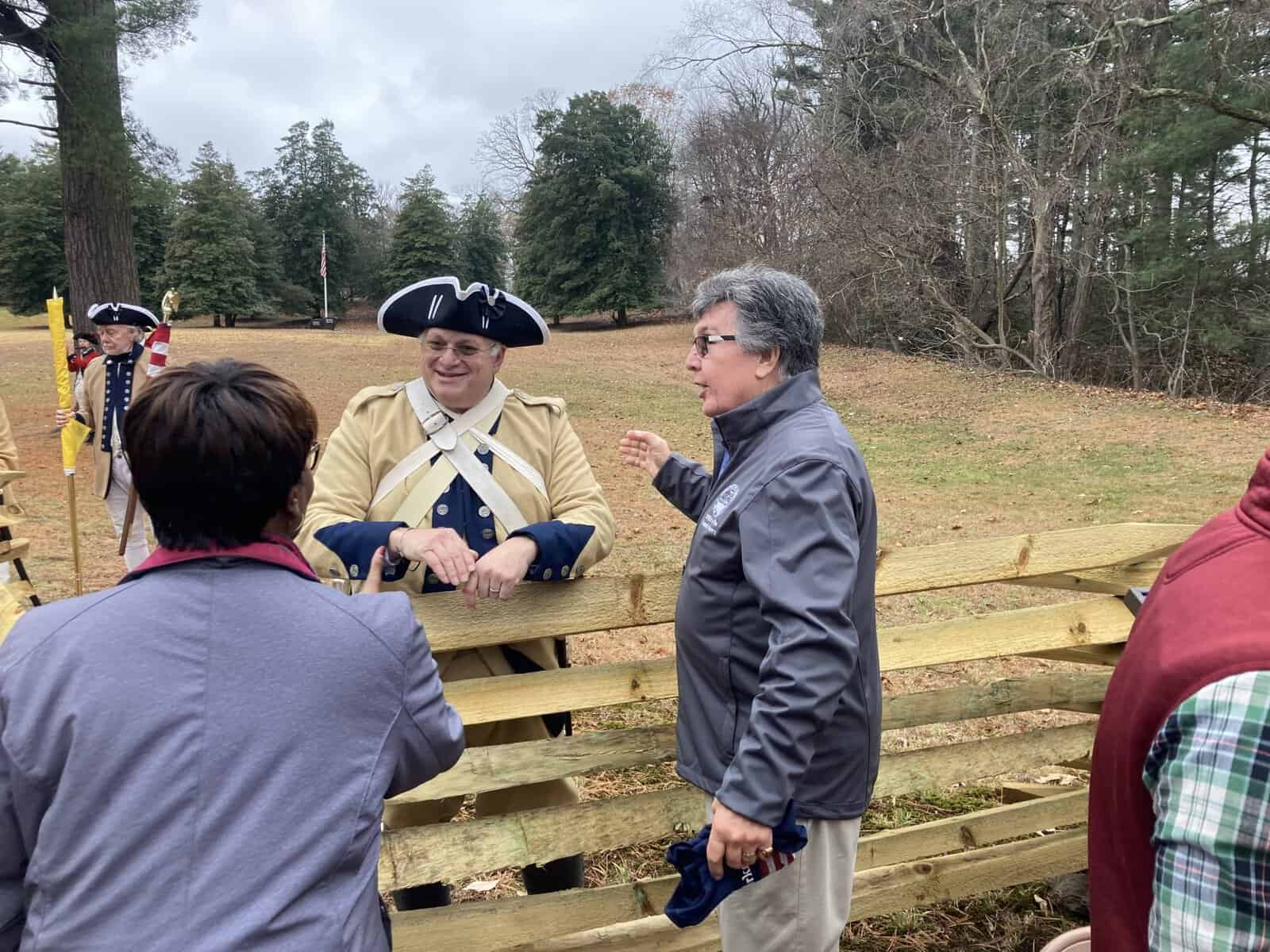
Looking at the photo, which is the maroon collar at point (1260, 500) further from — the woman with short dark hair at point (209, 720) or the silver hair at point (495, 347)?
the silver hair at point (495, 347)

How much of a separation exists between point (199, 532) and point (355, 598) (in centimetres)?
25

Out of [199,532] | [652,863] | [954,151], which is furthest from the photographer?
[954,151]

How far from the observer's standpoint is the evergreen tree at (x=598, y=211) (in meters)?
45.1

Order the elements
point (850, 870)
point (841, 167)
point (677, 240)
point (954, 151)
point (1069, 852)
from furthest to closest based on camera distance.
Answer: point (677, 240)
point (841, 167)
point (954, 151)
point (1069, 852)
point (850, 870)

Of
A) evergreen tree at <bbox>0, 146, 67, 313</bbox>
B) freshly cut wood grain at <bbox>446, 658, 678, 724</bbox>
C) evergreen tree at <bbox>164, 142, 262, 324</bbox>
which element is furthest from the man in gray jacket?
evergreen tree at <bbox>164, 142, 262, 324</bbox>

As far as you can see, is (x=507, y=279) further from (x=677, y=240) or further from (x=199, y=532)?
(x=199, y=532)

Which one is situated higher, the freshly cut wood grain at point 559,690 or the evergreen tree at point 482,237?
the evergreen tree at point 482,237

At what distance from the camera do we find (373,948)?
151 cm

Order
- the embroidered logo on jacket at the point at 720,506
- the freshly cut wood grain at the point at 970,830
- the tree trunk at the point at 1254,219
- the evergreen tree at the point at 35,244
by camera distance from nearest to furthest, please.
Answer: the embroidered logo on jacket at the point at 720,506 < the freshly cut wood grain at the point at 970,830 < the tree trunk at the point at 1254,219 < the evergreen tree at the point at 35,244

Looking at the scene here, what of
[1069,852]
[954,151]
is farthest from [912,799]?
[954,151]

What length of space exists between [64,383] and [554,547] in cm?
572

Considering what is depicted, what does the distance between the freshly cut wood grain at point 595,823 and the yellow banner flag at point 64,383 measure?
480cm

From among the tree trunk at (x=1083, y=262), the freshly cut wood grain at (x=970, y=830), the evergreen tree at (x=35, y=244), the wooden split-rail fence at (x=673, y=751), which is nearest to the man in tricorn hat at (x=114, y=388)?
the wooden split-rail fence at (x=673, y=751)

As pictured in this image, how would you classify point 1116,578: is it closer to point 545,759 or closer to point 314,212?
point 545,759
